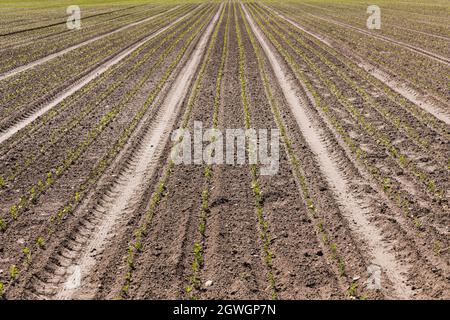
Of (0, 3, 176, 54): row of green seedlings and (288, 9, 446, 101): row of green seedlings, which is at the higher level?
(0, 3, 176, 54): row of green seedlings

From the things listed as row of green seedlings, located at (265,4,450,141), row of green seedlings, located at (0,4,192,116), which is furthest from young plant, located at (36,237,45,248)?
row of green seedlings, located at (265,4,450,141)

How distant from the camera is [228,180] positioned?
10.2 meters

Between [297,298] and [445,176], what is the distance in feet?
18.0

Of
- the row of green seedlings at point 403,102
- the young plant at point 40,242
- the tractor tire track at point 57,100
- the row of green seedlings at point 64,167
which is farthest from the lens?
the tractor tire track at point 57,100

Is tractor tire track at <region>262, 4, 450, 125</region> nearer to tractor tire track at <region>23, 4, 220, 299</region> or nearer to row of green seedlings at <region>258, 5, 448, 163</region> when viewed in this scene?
row of green seedlings at <region>258, 5, 448, 163</region>

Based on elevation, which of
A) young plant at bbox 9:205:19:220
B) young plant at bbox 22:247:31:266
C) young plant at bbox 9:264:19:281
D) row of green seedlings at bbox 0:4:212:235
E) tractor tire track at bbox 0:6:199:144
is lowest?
young plant at bbox 9:264:19:281

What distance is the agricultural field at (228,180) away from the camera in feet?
23.2

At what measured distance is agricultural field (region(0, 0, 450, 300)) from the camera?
709cm

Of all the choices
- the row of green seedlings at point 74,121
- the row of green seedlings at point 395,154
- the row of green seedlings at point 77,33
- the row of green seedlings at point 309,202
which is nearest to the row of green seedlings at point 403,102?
the row of green seedlings at point 395,154

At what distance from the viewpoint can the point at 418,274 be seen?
695 centimetres

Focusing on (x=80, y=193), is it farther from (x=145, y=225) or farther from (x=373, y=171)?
(x=373, y=171)

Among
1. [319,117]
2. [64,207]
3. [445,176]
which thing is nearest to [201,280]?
[64,207]

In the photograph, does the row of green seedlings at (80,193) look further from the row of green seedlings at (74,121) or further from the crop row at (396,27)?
the crop row at (396,27)
